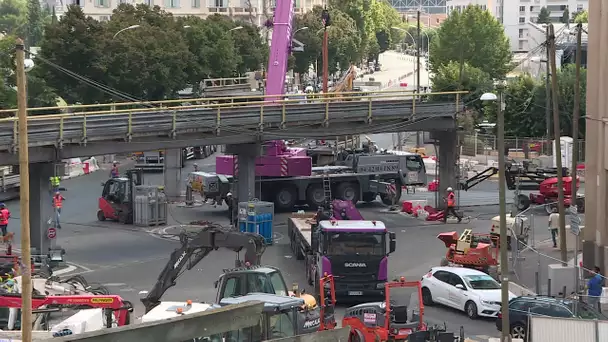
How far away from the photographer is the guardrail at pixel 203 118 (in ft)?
123

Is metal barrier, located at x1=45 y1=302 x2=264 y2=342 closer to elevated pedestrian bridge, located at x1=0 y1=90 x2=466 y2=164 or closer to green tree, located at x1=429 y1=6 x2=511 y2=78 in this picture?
elevated pedestrian bridge, located at x1=0 y1=90 x2=466 y2=164

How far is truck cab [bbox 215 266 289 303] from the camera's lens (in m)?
26.1

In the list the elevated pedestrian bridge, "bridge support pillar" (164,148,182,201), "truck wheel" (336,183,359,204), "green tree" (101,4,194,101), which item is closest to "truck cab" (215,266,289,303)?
the elevated pedestrian bridge

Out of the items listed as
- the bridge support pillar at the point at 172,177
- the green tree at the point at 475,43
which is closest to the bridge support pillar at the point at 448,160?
the bridge support pillar at the point at 172,177

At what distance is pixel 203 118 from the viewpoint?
141 ft

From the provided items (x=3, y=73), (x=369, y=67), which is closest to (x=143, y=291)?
(x=3, y=73)

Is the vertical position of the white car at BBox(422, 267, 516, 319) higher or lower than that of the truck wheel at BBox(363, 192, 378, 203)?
lower

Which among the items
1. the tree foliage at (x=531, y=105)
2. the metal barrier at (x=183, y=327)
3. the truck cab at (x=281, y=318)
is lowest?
the truck cab at (x=281, y=318)

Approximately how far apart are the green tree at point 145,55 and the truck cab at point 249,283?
144 feet

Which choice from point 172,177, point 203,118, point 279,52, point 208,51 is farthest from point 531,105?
point 203,118

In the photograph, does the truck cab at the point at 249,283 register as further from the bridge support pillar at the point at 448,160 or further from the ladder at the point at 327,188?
the bridge support pillar at the point at 448,160

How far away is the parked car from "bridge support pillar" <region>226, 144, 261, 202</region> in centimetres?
1818

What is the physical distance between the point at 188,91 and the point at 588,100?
57.3 metres

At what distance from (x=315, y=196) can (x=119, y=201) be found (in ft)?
26.6
